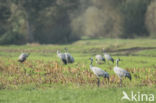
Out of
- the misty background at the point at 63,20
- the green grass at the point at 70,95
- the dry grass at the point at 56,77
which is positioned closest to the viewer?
the green grass at the point at 70,95

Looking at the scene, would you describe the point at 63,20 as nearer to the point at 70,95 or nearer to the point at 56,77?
the point at 56,77

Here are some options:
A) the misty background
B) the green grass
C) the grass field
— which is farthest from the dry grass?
the misty background

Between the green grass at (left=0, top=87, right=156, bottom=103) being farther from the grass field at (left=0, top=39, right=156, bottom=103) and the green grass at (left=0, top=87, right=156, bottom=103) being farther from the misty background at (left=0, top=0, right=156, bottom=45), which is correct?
the misty background at (left=0, top=0, right=156, bottom=45)

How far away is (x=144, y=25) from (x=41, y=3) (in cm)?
2700

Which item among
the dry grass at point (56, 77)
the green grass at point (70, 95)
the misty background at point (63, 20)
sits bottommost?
the green grass at point (70, 95)

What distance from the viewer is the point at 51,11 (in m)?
84.9

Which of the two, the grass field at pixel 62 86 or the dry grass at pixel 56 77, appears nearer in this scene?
the grass field at pixel 62 86

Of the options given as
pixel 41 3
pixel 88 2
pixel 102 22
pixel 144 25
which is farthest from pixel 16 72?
pixel 88 2

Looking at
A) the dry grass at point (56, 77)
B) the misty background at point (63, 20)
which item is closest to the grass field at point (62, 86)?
the dry grass at point (56, 77)

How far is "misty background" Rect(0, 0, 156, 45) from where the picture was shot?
265 ft

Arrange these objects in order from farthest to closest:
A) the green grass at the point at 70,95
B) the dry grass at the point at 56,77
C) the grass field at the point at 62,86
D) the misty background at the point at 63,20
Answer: the misty background at the point at 63,20
the dry grass at the point at 56,77
the grass field at the point at 62,86
the green grass at the point at 70,95

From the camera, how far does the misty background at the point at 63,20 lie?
80.7m

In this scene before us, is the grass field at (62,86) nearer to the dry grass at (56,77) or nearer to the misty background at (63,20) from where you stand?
the dry grass at (56,77)

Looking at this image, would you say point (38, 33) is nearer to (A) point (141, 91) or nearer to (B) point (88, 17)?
(B) point (88, 17)
